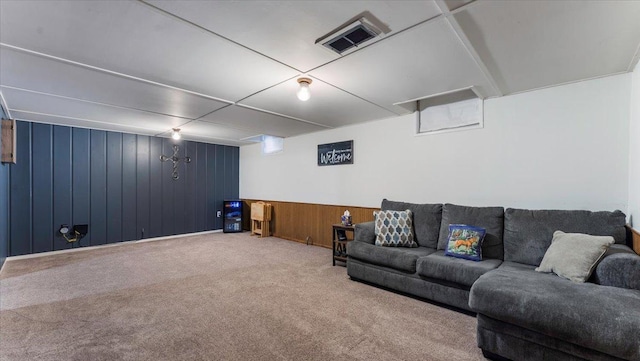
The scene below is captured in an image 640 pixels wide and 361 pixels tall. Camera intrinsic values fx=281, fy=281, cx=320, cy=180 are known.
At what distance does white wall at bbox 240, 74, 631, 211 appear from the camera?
108 inches

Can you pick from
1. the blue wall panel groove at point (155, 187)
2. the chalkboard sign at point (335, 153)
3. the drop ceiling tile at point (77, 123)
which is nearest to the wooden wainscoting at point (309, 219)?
the chalkboard sign at point (335, 153)

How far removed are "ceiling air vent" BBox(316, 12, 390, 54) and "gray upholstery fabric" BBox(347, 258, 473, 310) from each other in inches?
90.3

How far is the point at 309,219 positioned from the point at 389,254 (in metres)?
2.67

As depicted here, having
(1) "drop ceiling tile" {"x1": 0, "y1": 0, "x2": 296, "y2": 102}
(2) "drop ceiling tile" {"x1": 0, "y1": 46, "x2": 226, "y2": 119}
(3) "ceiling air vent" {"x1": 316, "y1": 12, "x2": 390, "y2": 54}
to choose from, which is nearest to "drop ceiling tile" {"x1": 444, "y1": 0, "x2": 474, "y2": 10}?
(3) "ceiling air vent" {"x1": 316, "y1": 12, "x2": 390, "y2": 54}

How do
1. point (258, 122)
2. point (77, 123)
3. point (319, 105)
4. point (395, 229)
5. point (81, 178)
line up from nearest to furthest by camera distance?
point (395, 229), point (319, 105), point (258, 122), point (77, 123), point (81, 178)

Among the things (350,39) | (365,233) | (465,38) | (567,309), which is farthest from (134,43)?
(567,309)

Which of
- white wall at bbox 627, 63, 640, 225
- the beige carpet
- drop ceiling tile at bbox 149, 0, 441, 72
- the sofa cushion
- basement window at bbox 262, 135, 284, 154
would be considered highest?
drop ceiling tile at bbox 149, 0, 441, 72

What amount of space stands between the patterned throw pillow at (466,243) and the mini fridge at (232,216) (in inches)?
204

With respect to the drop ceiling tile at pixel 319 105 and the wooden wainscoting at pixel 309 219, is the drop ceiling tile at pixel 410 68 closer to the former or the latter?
the drop ceiling tile at pixel 319 105

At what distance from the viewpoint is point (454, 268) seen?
260 centimetres

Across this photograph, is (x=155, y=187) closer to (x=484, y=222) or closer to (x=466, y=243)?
(x=466, y=243)

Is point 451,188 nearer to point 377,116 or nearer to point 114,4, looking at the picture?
point 377,116

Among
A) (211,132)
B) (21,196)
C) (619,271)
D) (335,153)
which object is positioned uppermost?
(211,132)

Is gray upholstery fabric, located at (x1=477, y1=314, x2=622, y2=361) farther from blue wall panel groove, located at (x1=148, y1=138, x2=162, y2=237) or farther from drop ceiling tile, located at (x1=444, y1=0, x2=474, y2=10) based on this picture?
blue wall panel groove, located at (x1=148, y1=138, x2=162, y2=237)
